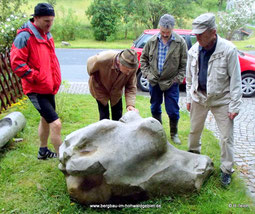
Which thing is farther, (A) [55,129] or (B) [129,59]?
(A) [55,129]

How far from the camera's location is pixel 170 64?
4.56m

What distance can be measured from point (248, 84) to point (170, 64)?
4364 millimetres

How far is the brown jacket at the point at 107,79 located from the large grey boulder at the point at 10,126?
1733mm

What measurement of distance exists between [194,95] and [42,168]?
2.41 m

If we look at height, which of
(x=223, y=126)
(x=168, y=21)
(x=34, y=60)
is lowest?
(x=223, y=126)

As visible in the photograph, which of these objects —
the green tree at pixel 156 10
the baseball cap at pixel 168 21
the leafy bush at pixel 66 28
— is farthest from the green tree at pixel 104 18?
the baseball cap at pixel 168 21

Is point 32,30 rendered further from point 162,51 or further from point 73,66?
point 73,66

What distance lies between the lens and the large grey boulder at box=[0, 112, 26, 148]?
437cm

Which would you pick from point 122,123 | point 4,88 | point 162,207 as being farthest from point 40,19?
point 4,88

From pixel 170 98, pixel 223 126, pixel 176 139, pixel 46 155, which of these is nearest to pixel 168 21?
pixel 170 98

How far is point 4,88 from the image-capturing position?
648 cm

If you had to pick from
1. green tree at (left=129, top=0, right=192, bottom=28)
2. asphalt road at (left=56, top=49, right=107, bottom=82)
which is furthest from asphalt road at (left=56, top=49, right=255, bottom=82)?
green tree at (left=129, top=0, right=192, bottom=28)

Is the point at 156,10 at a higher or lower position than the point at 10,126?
higher

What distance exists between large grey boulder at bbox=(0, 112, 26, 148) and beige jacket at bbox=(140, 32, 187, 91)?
251 centimetres
